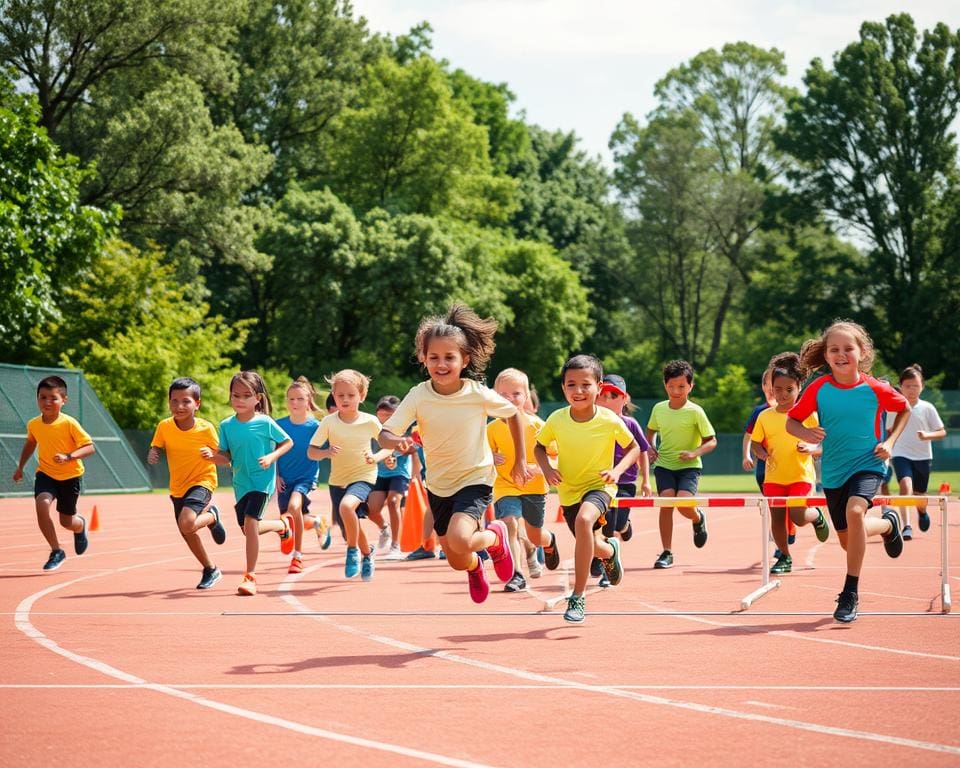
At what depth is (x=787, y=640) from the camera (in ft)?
26.7

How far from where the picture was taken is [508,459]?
36.8 ft

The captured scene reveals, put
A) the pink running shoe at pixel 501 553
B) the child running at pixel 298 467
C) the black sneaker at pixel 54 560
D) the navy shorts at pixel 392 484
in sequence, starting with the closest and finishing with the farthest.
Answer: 1. the pink running shoe at pixel 501 553
2. the black sneaker at pixel 54 560
3. the child running at pixel 298 467
4. the navy shorts at pixel 392 484

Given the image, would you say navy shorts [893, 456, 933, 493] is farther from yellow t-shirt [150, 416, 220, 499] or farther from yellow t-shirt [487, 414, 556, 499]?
yellow t-shirt [150, 416, 220, 499]

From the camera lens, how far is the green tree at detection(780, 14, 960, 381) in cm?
5769

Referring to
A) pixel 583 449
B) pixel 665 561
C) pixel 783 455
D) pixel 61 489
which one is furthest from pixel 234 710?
pixel 665 561

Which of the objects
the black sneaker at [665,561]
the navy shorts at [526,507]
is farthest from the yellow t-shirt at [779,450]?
the navy shorts at [526,507]

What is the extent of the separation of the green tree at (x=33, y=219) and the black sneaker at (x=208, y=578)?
72.9 feet

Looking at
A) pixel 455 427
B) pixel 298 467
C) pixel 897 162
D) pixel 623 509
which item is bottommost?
pixel 623 509

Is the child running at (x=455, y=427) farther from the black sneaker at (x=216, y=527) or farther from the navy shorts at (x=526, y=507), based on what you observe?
the black sneaker at (x=216, y=527)

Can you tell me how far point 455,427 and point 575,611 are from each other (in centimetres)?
153

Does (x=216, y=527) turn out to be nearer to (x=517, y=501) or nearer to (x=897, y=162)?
(x=517, y=501)

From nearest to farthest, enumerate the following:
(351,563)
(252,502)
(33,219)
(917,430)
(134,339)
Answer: (252,502) < (351,563) < (917,430) < (33,219) < (134,339)

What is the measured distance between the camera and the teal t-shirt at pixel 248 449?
11414 mm

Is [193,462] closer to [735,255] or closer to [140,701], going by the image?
[140,701]
